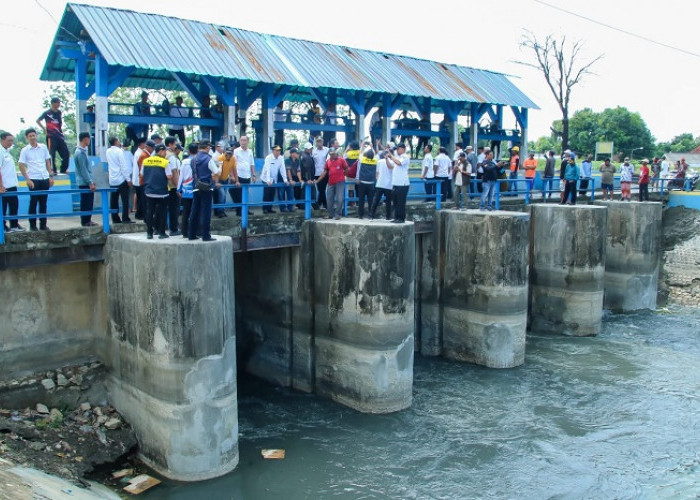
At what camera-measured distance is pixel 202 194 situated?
934cm

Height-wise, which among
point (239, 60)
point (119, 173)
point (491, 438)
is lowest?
point (491, 438)

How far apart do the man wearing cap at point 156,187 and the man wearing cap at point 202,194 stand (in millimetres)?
501

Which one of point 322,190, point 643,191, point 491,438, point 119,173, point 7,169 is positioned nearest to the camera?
point 7,169

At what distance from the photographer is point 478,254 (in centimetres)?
1459

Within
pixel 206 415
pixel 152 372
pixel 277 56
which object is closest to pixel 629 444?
pixel 206 415

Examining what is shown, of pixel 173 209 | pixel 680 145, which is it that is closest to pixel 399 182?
pixel 173 209

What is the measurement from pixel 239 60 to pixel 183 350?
9561 millimetres

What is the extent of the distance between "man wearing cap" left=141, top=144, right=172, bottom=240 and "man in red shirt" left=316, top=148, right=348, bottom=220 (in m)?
3.88

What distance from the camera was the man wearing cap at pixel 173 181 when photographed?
9.77 metres

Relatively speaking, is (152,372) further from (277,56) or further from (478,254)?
(277,56)

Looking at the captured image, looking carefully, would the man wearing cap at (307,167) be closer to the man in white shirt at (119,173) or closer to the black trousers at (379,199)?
the black trousers at (379,199)

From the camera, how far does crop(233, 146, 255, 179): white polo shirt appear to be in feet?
40.9

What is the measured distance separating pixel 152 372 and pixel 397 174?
20.3ft

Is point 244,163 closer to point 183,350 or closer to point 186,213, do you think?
point 186,213
